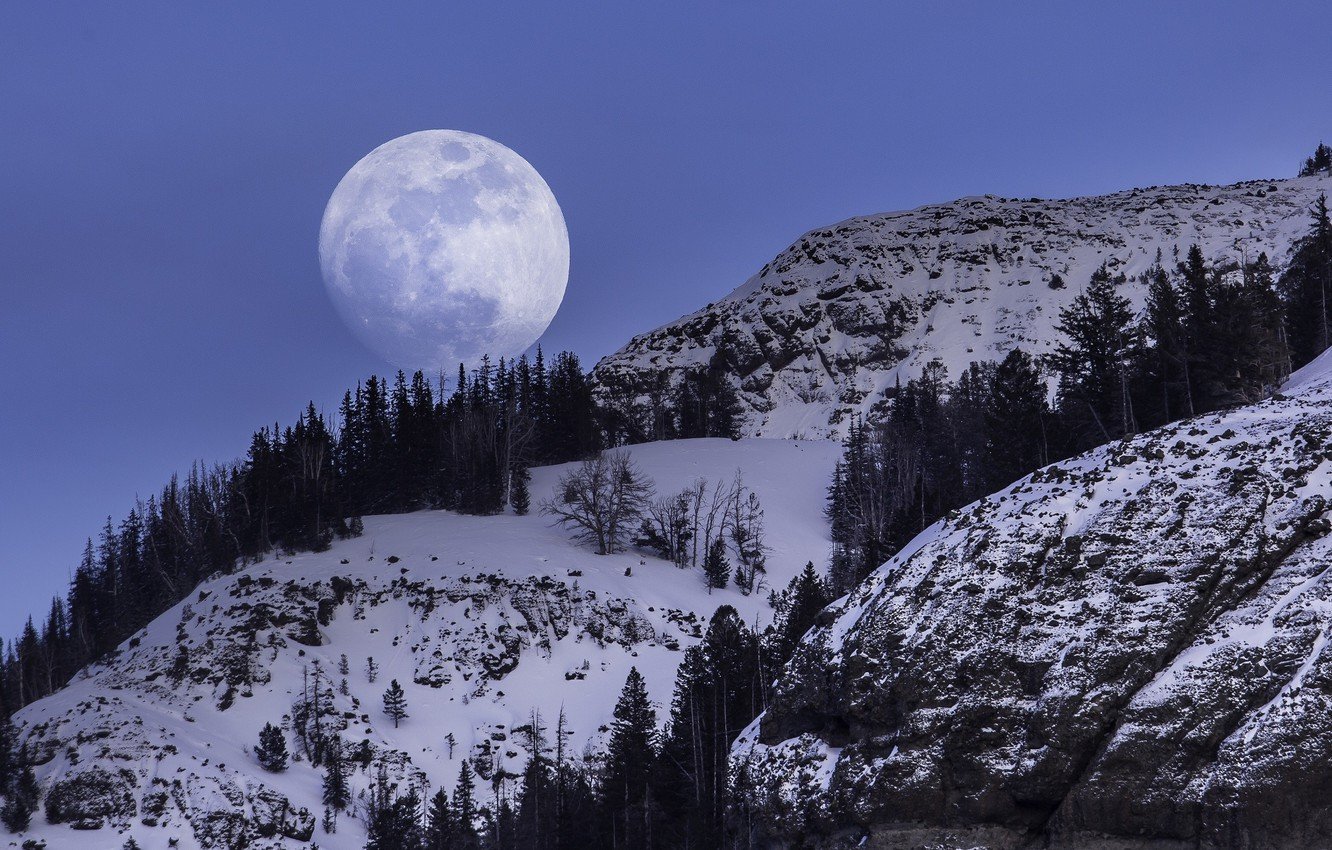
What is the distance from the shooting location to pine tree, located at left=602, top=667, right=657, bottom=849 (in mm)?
57594

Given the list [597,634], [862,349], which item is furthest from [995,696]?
[862,349]

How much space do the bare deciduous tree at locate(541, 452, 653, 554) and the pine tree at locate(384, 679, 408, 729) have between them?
25549mm

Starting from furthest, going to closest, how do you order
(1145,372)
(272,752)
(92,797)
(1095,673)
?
(272,752) < (1145,372) < (92,797) < (1095,673)

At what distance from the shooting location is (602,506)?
98812mm

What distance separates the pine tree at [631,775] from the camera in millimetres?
57594

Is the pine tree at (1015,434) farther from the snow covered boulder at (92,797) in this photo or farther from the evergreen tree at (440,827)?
the snow covered boulder at (92,797)


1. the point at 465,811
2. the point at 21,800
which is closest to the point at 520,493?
the point at 465,811

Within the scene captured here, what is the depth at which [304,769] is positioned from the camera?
67.9 meters

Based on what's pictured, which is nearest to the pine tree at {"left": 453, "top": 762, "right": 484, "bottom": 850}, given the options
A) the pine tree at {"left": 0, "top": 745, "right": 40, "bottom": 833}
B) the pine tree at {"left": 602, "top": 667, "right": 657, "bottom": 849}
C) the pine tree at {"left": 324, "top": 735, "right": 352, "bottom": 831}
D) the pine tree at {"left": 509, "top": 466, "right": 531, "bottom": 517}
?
the pine tree at {"left": 324, "top": 735, "right": 352, "bottom": 831}

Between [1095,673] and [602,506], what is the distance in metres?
66.3

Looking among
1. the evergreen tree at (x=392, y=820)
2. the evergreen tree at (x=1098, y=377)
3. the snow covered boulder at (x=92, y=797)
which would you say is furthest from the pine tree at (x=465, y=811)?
the evergreen tree at (x=1098, y=377)

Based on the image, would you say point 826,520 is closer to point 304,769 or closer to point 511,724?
point 511,724

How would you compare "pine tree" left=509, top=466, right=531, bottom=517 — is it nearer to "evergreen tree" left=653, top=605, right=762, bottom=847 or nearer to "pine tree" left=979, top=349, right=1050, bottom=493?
"evergreen tree" left=653, top=605, right=762, bottom=847

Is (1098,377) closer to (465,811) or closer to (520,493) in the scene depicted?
(465,811)
